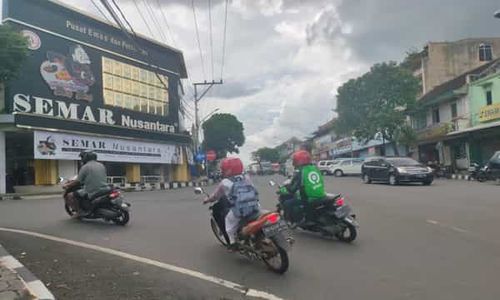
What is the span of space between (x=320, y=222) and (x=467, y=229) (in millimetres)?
2813

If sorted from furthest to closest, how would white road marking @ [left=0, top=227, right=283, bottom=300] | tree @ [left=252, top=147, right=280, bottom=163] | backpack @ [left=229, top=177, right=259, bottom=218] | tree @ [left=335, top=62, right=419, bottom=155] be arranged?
tree @ [left=252, top=147, right=280, bottom=163]
tree @ [left=335, top=62, right=419, bottom=155]
backpack @ [left=229, top=177, right=259, bottom=218]
white road marking @ [left=0, top=227, right=283, bottom=300]

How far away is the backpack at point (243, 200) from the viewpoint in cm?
669

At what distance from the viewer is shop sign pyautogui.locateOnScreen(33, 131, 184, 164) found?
26.7 meters

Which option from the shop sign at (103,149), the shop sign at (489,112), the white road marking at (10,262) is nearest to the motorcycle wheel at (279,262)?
the white road marking at (10,262)

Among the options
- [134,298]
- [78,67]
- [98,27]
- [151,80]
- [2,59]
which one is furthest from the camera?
[151,80]

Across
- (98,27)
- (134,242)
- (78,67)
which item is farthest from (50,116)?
(134,242)

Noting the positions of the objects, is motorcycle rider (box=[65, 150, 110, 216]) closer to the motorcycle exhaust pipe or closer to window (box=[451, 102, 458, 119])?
the motorcycle exhaust pipe

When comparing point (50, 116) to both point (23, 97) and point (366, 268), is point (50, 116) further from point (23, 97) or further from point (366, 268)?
point (366, 268)

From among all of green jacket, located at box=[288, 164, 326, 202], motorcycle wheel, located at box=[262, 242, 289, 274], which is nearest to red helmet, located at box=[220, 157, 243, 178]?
motorcycle wheel, located at box=[262, 242, 289, 274]

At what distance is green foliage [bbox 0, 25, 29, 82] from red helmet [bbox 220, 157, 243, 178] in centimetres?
1287

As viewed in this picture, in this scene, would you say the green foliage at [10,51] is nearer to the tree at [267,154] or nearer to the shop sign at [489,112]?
the shop sign at [489,112]

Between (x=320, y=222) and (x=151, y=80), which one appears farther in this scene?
(x=151, y=80)

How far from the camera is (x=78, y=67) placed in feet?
98.8

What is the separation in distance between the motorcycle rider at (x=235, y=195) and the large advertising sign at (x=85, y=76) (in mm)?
20586
